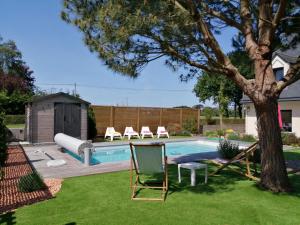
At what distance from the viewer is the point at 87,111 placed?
17.5 metres

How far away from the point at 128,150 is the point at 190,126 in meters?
8.80

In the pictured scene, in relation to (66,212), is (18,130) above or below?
above

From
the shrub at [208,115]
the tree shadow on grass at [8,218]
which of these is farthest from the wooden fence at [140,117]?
the tree shadow on grass at [8,218]

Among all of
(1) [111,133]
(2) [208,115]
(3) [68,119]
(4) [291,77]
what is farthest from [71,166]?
(2) [208,115]

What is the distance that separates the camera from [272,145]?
6582mm

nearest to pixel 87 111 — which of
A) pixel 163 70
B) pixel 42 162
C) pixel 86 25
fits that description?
pixel 42 162

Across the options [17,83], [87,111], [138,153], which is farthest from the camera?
[17,83]

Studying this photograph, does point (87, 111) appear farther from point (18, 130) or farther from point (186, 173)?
point (186, 173)

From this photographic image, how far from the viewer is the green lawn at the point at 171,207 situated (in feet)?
16.2

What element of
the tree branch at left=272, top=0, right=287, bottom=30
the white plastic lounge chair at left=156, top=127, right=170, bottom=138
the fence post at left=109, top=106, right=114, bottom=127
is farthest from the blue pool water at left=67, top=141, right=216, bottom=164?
the tree branch at left=272, top=0, right=287, bottom=30

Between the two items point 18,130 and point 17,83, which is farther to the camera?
point 17,83

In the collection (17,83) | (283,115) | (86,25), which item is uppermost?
(17,83)

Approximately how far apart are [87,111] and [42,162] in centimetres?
742

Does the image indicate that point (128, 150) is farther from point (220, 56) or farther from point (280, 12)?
point (280, 12)
